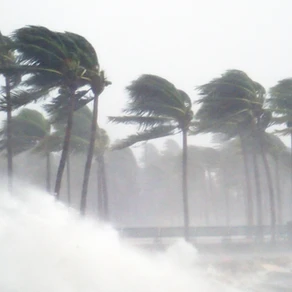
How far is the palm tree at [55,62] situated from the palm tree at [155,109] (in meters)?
5.83

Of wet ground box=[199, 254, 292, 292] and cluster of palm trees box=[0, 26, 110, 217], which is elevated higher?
cluster of palm trees box=[0, 26, 110, 217]

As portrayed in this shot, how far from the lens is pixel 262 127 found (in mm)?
34000

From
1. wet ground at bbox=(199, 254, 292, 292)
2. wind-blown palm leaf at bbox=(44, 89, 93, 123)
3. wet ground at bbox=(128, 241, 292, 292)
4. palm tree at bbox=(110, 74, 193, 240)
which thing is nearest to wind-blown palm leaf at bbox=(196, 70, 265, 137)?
palm tree at bbox=(110, 74, 193, 240)

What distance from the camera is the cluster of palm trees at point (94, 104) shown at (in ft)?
73.5

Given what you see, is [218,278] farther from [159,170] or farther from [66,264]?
[159,170]

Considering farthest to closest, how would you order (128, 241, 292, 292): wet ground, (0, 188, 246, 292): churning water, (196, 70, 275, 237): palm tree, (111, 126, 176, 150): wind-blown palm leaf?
(196, 70, 275, 237): palm tree, (111, 126, 176, 150): wind-blown palm leaf, (128, 241, 292, 292): wet ground, (0, 188, 246, 292): churning water

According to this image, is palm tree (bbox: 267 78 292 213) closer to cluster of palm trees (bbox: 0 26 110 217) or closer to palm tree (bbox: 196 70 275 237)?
palm tree (bbox: 196 70 275 237)

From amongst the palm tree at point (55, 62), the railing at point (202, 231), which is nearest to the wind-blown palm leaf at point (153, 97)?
the palm tree at point (55, 62)

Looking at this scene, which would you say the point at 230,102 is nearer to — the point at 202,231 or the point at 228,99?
the point at 228,99

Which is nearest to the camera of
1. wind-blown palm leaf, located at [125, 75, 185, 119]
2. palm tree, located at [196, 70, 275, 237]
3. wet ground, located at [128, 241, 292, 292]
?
wet ground, located at [128, 241, 292, 292]

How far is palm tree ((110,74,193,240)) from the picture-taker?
96.7ft

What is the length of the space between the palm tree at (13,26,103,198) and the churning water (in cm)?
451

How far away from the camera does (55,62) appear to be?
74.0ft

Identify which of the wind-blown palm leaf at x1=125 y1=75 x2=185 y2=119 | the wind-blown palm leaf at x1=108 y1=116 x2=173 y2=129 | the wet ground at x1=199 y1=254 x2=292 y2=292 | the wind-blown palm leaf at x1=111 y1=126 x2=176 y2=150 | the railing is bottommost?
the wet ground at x1=199 y1=254 x2=292 y2=292
